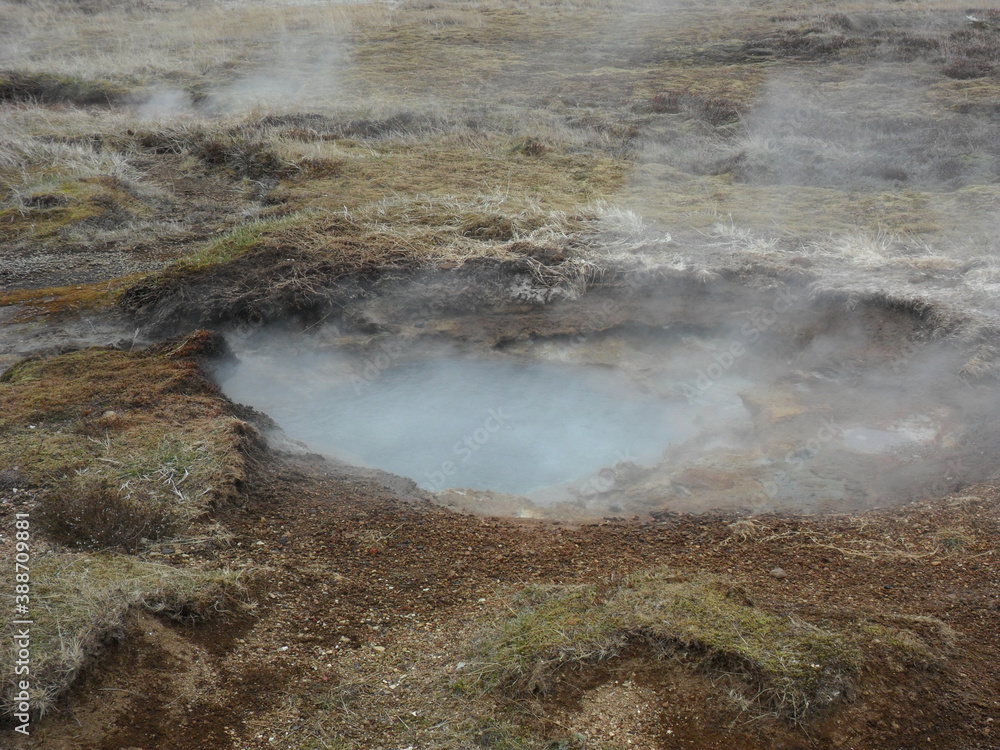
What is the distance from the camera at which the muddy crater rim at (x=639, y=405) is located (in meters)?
5.80

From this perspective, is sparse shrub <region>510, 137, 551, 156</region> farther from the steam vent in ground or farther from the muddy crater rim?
the muddy crater rim

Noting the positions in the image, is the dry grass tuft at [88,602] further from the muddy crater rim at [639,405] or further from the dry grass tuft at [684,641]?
the muddy crater rim at [639,405]

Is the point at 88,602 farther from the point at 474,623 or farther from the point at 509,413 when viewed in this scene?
the point at 509,413

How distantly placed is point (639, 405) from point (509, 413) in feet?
3.97

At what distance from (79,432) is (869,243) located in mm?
7722

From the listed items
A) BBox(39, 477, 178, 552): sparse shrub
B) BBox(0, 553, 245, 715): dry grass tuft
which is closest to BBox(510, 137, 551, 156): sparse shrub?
BBox(39, 477, 178, 552): sparse shrub

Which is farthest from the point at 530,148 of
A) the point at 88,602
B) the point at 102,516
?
the point at 88,602

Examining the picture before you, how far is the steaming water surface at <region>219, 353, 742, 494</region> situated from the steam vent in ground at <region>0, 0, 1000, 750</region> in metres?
0.04

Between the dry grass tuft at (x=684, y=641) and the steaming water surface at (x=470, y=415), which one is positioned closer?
the dry grass tuft at (x=684, y=641)

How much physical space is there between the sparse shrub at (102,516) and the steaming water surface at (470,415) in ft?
6.63

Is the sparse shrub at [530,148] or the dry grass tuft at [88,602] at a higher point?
the sparse shrub at [530,148]

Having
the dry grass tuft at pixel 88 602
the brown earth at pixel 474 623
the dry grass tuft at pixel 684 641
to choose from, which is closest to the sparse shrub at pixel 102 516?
the dry grass tuft at pixel 88 602

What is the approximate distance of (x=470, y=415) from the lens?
725cm

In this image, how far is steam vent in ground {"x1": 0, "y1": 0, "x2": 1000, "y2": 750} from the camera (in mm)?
3461
